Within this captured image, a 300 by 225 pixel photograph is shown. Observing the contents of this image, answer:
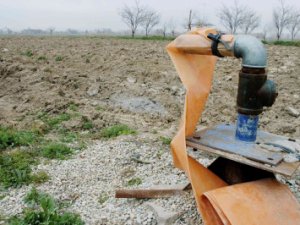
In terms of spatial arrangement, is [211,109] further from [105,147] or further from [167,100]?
[105,147]

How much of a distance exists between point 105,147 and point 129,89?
322 cm

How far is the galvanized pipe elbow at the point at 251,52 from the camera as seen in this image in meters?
2.59

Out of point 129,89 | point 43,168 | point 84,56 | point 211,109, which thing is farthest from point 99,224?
point 84,56

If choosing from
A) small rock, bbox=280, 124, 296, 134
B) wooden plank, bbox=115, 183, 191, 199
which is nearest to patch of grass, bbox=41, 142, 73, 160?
wooden plank, bbox=115, 183, 191, 199

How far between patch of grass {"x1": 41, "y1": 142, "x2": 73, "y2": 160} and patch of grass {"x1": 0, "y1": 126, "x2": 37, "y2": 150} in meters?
0.43

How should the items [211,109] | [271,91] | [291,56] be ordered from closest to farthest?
[271,91]
[211,109]
[291,56]

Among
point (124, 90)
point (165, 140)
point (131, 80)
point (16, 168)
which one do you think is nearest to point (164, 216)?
point (165, 140)

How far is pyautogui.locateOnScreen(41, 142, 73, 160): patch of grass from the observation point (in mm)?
4691

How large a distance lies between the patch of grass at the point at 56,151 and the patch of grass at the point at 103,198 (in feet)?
3.56

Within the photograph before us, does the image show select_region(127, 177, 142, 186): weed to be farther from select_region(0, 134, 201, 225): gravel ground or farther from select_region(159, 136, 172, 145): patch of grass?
select_region(159, 136, 172, 145): patch of grass

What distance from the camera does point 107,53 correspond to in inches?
468

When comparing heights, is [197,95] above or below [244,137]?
above

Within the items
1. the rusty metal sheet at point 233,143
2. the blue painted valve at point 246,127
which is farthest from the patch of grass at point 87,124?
the blue painted valve at point 246,127

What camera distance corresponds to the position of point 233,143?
2.85 metres
